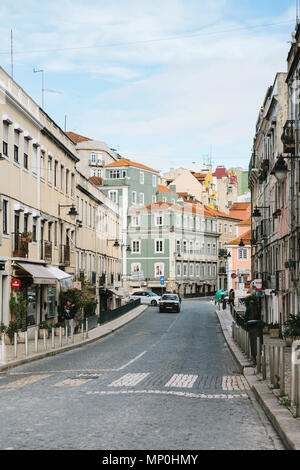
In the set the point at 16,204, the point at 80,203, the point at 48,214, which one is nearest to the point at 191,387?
the point at 16,204

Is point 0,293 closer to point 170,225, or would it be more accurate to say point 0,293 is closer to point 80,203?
point 80,203

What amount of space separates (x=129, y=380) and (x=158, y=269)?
8232cm

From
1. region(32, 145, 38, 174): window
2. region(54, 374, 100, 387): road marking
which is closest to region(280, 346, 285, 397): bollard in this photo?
region(54, 374, 100, 387): road marking

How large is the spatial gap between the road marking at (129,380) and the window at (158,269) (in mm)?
80712

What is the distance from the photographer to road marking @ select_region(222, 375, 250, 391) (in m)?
14.9

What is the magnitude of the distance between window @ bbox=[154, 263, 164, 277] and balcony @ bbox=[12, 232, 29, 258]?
6736 centimetres

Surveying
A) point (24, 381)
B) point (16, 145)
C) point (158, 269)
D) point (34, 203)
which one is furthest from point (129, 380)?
point (158, 269)

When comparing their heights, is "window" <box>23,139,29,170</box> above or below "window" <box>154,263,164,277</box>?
above

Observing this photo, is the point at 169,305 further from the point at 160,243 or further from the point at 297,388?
the point at 297,388

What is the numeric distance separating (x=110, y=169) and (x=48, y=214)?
60.6 m

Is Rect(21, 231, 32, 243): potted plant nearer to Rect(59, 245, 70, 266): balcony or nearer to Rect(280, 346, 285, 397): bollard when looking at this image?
Rect(59, 245, 70, 266): balcony

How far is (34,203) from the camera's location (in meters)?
33.9

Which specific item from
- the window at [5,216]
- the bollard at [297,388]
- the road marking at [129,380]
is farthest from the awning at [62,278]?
the bollard at [297,388]

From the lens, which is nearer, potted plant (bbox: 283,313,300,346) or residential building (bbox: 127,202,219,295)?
potted plant (bbox: 283,313,300,346)
